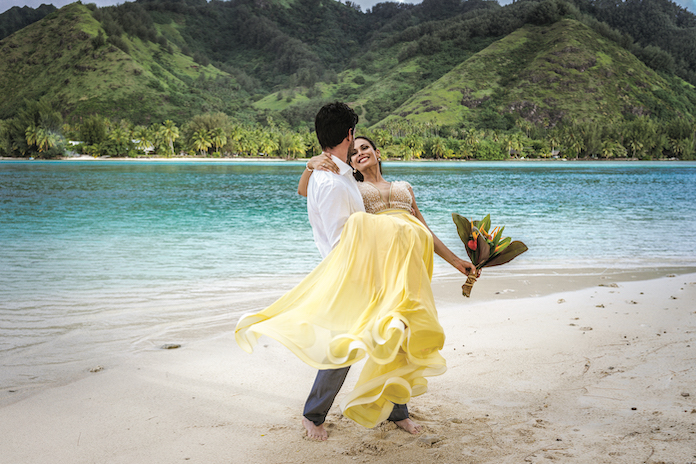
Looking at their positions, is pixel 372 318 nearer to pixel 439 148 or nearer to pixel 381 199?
pixel 381 199

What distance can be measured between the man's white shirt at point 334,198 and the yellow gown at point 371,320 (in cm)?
7

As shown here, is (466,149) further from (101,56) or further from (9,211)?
(101,56)

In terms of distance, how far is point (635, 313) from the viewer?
6039 mm

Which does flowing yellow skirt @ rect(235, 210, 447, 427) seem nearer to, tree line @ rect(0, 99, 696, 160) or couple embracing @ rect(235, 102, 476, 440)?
couple embracing @ rect(235, 102, 476, 440)

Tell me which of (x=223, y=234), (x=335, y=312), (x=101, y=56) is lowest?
(x=223, y=234)

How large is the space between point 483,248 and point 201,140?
118 meters

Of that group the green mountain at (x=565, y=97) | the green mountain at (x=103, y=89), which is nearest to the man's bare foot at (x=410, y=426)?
the green mountain at (x=103, y=89)

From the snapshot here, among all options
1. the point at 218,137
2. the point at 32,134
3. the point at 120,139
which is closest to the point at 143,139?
the point at 120,139

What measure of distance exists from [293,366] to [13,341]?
3.36 m

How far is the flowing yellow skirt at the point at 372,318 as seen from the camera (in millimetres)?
2693

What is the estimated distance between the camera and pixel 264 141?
120 meters

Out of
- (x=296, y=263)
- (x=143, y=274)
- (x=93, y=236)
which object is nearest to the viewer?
(x=143, y=274)

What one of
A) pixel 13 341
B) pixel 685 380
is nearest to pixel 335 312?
pixel 685 380

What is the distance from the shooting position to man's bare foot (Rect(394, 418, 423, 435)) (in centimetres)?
328
